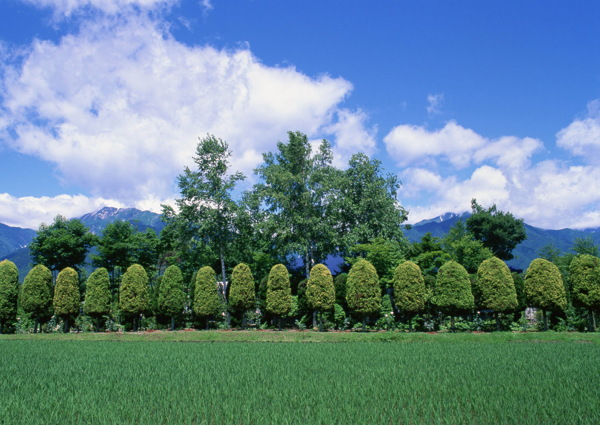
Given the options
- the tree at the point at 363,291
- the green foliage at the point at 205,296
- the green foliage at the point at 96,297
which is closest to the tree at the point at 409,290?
the tree at the point at 363,291

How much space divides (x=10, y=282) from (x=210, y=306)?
1374 centimetres

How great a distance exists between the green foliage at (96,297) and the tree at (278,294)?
11041mm

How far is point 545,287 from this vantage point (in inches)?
906

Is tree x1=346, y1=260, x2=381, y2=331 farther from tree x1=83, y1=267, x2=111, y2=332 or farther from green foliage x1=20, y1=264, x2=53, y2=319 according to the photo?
green foliage x1=20, y1=264, x2=53, y2=319

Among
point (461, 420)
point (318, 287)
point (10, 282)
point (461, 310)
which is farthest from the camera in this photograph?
point (10, 282)

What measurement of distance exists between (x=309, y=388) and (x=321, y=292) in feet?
58.4

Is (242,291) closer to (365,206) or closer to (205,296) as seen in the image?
(205,296)

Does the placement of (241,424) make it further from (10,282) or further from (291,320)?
Answer: (10,282)

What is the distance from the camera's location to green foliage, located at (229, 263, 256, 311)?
2773 centimetres

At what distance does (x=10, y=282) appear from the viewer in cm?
2783

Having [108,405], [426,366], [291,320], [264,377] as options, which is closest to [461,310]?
[291,320]

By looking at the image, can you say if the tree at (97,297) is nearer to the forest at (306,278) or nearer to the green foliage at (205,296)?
the forest at (306,278)

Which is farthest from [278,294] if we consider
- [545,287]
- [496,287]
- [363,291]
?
[545,287]

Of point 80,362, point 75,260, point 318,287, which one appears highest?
point 75,260
